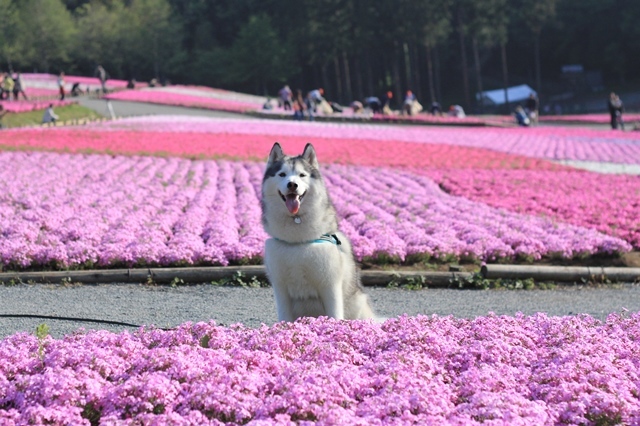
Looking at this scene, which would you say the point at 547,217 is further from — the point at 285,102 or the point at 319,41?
the point at 319,41

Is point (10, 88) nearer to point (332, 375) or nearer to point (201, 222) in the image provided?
point (201, 222)

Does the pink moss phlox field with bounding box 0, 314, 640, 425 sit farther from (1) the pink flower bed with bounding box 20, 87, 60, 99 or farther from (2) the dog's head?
(1) the pink flower bed with bounding box 20, 87, 60, 99

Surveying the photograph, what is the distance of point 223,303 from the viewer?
31.6 ft

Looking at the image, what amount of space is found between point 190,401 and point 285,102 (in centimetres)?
5122

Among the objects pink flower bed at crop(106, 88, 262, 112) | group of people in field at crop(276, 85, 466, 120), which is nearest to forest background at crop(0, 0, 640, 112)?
group of people in field at crop(276, 85, 466, 120)

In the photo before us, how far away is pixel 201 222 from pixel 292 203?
684 centimetres

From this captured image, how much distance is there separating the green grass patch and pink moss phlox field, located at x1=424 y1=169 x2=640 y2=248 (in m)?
24.7

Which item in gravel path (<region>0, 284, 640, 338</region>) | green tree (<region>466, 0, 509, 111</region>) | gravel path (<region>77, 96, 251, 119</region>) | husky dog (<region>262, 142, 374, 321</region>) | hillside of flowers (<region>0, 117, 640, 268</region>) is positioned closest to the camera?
husky dog (<region>262, 142, 374, 321</region>)

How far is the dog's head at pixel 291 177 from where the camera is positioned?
6734mm

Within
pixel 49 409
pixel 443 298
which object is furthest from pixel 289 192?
pixel 443 298

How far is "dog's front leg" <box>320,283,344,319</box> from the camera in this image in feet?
22.8

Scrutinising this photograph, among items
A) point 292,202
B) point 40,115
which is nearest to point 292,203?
point 292,202

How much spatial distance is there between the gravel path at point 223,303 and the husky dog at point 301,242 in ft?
4.80

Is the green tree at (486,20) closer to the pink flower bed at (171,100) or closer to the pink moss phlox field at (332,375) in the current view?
the pink flower bed at (171,100)
